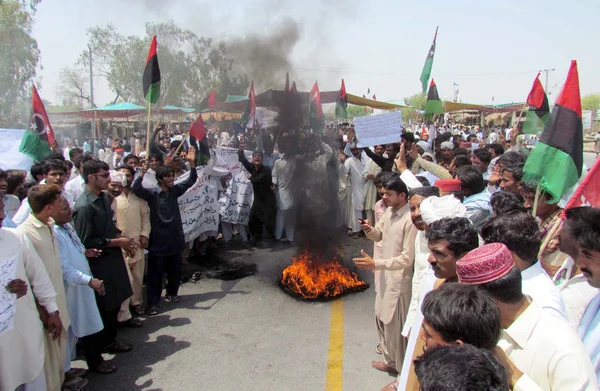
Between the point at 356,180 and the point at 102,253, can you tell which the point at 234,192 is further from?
the point at 102,253

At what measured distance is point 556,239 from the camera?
3049 millimetres

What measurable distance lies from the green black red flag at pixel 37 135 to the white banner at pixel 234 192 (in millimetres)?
3024

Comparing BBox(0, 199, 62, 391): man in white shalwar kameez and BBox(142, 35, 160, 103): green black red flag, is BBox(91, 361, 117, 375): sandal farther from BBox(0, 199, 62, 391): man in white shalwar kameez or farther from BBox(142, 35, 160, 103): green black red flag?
BBox(142, 35, 160, 103): green black red flag

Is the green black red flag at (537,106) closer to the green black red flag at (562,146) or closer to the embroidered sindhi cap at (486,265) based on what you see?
the green black red flag at (562,146)

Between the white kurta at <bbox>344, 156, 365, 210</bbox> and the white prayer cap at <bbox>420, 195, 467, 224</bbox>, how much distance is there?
19.9 ft

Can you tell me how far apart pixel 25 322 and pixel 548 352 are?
329 centimetres

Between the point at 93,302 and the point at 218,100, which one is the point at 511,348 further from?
the point at 218,100

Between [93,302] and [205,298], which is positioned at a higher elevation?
[93,302]

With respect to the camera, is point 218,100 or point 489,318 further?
point 218,100

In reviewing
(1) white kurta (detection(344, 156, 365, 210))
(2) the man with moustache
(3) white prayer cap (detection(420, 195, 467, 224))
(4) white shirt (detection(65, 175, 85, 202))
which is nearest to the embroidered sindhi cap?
(2) the man with moustache

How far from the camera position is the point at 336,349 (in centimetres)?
431

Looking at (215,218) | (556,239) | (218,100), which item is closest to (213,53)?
(218,100)

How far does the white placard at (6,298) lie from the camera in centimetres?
257

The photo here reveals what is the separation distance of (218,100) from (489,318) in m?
23.8
